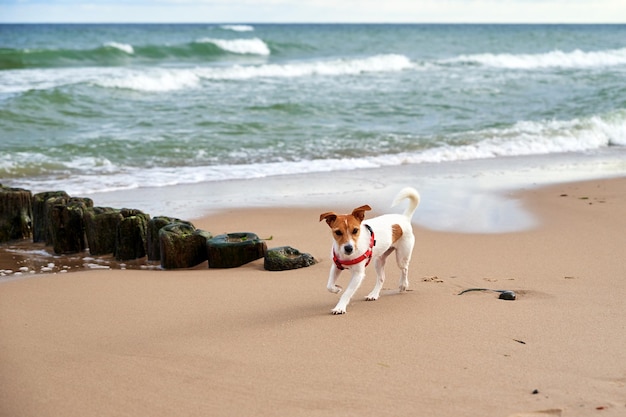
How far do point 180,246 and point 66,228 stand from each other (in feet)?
4.71

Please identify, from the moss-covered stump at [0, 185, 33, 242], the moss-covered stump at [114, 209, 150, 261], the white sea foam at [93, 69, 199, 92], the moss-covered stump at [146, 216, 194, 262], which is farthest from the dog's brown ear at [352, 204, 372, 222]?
the white sea foam at [93, 69, 199, 92]

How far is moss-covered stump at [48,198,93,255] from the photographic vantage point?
7562 mm

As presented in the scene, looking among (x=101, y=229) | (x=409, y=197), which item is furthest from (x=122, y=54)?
(x=409, y=197)

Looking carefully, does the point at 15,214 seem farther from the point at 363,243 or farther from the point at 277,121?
the point at 277,121

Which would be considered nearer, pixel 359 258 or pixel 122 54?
pixel 359 258

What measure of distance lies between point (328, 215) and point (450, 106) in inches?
600

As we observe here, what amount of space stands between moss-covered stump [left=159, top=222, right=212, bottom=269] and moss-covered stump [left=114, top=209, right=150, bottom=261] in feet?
1.32

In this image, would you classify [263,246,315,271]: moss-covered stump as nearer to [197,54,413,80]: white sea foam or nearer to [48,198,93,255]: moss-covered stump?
[48,198,93,255]: moss-covered stump

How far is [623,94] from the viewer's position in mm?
20484

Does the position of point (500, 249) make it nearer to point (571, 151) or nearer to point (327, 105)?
point (571, 151)

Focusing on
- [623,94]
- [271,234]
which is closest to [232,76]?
[623,94]

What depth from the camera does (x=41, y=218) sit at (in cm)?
795

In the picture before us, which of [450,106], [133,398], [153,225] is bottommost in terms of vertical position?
[133,398]

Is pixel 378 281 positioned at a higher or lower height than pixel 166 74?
lower
